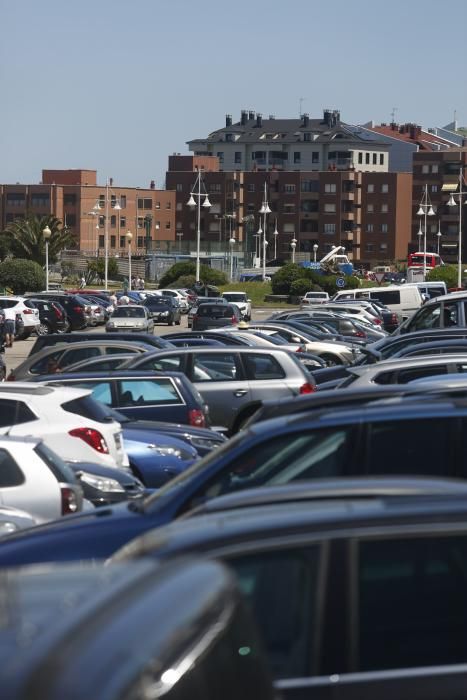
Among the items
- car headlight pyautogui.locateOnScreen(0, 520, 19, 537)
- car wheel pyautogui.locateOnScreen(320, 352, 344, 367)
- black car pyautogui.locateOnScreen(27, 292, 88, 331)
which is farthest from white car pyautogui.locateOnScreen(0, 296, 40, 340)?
car headlight pyautogui.locateOnScreen(0, 520, 19, 537)

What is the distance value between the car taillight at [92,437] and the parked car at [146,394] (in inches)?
139

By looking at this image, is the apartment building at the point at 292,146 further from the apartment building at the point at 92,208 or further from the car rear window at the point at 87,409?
the car rear window at the point at 87,409

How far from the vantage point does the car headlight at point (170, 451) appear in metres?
12.9

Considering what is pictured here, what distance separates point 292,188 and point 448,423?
135m

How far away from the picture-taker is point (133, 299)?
6525cm

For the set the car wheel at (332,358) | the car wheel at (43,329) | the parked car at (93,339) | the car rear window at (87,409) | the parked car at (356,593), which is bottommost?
the car wheel at (43,329)

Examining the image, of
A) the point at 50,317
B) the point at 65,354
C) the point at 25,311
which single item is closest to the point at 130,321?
the point at 25,311

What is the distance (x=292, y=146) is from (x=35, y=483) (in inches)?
5897

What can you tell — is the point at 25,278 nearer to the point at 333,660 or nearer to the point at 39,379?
the point at 39,379

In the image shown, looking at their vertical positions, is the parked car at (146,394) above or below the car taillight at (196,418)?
above

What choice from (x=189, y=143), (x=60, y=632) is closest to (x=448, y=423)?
(x=60, y=632)

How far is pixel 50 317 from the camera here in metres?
50.9

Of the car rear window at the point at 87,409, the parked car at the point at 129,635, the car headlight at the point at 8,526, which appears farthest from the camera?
the car rear window at the point at 87,409

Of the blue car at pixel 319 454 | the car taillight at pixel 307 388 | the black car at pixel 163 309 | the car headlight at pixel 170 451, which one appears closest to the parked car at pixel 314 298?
the black car at pixel 163 309
